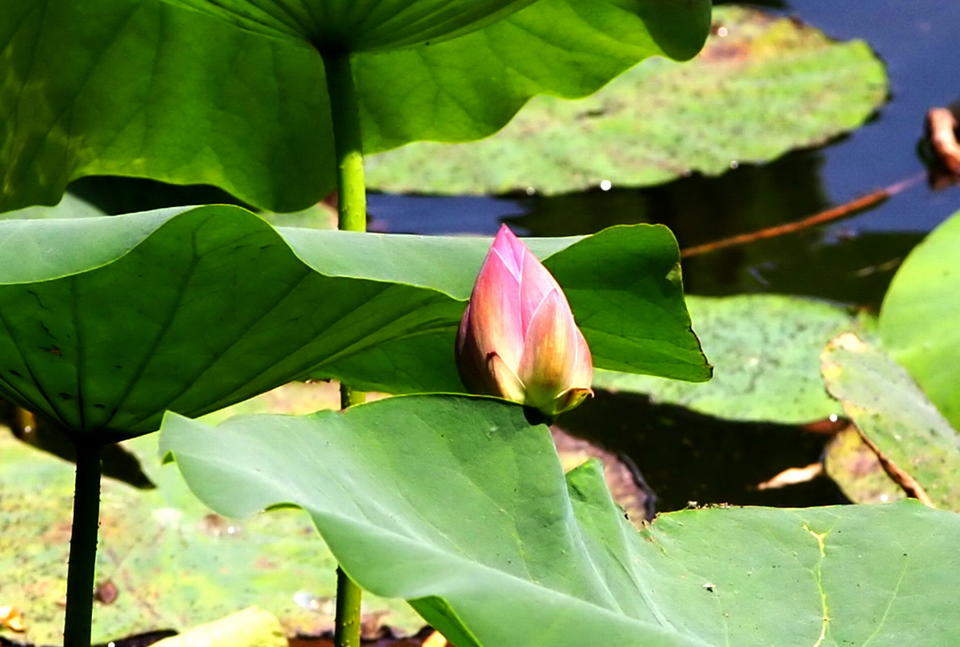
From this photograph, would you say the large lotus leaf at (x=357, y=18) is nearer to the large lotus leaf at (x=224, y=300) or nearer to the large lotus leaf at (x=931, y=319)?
the large lotus leaf at (x=224, y=300)

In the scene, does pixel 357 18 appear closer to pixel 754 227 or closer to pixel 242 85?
pixel 242 85

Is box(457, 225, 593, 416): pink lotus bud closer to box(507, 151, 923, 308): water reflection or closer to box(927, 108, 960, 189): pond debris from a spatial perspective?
box(507, 151, 923, 308): water reflection

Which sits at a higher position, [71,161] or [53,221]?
[53,221]

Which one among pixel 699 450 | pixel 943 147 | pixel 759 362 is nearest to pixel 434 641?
pixel 699 450

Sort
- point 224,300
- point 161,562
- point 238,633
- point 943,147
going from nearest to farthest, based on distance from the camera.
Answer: point 224,300, point 238,633, point 161,562, point 943,147

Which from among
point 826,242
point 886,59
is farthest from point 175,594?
point 886,59

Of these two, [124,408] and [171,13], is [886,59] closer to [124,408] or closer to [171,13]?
[171,13]
